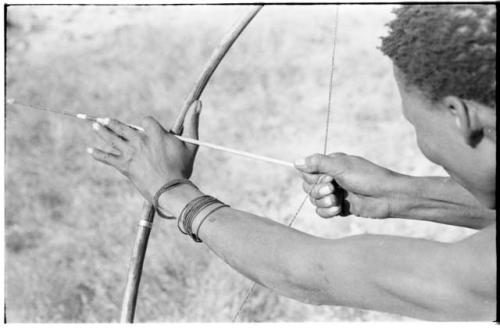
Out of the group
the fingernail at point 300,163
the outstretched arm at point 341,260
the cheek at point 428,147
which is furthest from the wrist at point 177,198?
the cheek at point 428,147

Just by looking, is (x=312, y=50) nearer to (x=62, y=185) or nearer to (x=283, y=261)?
(x=62, y=185)

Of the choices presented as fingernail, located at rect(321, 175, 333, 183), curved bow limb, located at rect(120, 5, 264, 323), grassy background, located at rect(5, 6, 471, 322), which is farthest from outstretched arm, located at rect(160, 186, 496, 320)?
grassy background, located at rect(5, 6, 471, 322)

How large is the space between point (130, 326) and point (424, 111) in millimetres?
705

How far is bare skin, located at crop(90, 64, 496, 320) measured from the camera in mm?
1266

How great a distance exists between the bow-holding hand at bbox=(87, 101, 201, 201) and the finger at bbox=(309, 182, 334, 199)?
9.4 inches

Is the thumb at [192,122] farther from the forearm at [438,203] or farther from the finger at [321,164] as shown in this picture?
the forearm at [438,203]

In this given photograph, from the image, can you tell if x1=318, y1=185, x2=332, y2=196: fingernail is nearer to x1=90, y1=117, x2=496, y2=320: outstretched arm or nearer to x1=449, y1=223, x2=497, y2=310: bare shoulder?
x1=90, y1=117, x2=496, y2=320: outstretched arm

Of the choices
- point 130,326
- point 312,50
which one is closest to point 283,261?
point 130,326

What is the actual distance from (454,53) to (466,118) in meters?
0.09

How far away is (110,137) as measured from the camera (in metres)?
1.55

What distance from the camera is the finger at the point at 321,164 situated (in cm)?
161

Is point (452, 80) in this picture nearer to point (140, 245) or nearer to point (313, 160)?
point (313, 160)

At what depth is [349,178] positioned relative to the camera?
1.68m

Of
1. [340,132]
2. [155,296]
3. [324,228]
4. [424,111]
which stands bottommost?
[155,296]
